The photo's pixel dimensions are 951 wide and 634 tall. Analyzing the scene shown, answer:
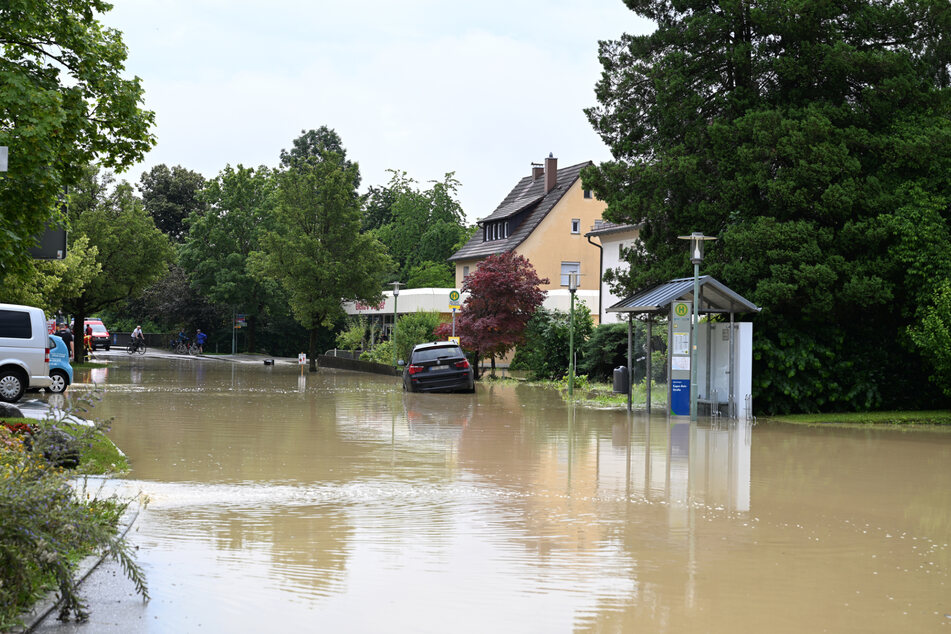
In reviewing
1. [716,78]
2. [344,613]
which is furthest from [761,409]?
[344,613]

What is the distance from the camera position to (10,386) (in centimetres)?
2281

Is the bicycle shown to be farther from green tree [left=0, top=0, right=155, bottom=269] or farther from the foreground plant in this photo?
the foreground plant

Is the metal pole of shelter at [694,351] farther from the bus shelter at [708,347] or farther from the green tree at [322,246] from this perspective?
the green tree at [322,246]

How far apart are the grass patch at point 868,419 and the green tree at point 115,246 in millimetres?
30840

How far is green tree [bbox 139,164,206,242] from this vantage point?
87.8 m

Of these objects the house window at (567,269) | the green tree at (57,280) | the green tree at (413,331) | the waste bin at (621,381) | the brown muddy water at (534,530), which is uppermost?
the house window at (567,269)

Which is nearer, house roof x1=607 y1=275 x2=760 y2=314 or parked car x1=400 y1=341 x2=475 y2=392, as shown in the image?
house roof x1=607 y1=275 x2=760 y2=314

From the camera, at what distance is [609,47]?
93.4 feet

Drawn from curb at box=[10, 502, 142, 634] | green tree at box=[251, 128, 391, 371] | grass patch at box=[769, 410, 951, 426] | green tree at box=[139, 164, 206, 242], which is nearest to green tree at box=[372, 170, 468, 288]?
green tree at box=[139, 164, 206, 242]

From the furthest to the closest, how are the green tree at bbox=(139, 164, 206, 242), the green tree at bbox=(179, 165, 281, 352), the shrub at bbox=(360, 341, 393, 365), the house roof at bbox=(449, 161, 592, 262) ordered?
the green tree at bbox=(139, 164, 206, 242), the green tree at bbox=(179, 165, 281, 352), the house roof at bbox=(449, 161, 592, 262), the shrub at bbox=(360, 341, 393, 365)

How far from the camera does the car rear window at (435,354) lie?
33531 millimetres

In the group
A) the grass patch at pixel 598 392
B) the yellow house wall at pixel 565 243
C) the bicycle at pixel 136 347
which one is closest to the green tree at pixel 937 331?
the grass patch at pixel 598 392

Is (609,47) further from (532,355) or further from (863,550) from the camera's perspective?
(863,550)

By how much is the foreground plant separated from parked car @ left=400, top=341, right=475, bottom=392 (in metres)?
26.5
